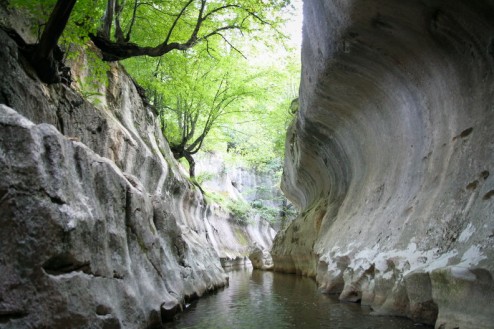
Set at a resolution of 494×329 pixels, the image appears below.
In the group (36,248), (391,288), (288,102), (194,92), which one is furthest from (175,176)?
(36,248)

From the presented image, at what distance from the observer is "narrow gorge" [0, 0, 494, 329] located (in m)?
4.42

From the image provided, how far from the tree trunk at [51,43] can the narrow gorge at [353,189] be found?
12.5 inches

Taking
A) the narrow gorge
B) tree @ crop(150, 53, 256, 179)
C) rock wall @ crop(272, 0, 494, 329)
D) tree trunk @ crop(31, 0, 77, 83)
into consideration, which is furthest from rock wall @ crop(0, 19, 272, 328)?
tree @ crop(150, 53, 256, 179)

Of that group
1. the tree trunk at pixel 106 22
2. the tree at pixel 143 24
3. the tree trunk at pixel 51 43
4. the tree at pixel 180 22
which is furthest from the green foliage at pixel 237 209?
the tree trunk at pixel 51 43

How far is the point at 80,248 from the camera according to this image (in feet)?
16.0

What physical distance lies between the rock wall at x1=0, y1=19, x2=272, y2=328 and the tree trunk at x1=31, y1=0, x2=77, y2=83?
0.30 metres

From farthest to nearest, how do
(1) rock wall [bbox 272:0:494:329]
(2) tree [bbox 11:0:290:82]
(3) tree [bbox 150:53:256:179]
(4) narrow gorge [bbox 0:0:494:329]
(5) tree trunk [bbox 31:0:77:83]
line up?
(3) tree [bbox 150:53:256:179] < (2) tree [bbox 11:0:290:82] < (5) tree trunk [bbox 31:0:77:83] < (1) rock wall [bbox 272:0:494:329] < (4) narrow gorge [bbox 0:0:494:329]

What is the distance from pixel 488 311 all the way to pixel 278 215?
42.6 m

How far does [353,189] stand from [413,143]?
16.6 ft

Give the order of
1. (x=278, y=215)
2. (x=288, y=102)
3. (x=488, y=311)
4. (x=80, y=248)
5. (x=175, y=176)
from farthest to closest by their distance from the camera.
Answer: (x=278, y=215) < (x=288, y=102) < (x=175, y=176) < (x=80, y=248) < (x=488, y=311)

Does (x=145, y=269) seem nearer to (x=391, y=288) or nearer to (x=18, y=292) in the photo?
(x=18, y=292)

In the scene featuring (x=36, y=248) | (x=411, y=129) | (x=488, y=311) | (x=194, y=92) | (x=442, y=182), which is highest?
(x=194, y=92)

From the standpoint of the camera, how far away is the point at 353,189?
13.5 m

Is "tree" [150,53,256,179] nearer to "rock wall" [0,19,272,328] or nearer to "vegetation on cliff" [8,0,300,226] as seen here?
"vegetation on cliff" [8,0,300,226]
